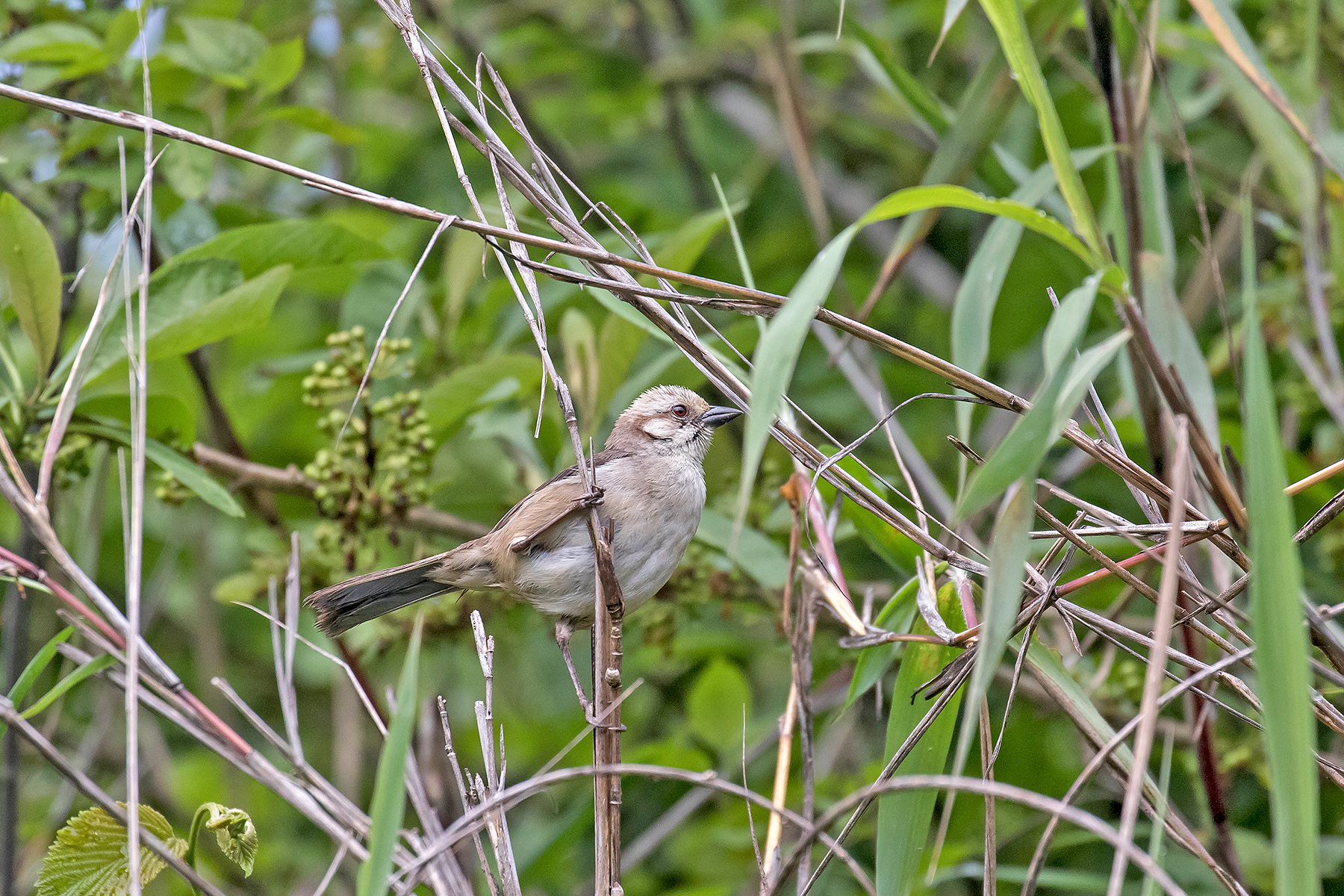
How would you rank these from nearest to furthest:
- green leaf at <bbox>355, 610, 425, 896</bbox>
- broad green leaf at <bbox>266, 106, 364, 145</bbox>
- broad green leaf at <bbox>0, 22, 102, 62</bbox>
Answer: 1. green leaf at <bbox>355, 610, 425, 896</bbox>
2. broad green leaf at <bbox>0, 22, 102, 62</bbox>
3. broad green leaf at <bbox>266, 106, 364, 145</bbox>

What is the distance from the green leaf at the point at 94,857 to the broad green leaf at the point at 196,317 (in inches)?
50.9

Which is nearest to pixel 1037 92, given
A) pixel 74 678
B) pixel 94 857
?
pixel 74 678

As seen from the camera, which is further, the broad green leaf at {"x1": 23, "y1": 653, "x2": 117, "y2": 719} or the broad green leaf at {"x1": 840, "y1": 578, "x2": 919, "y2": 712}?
the broad green leaf at {"x1": 840, "y1": 578, "x2": 919, "y2": 712}

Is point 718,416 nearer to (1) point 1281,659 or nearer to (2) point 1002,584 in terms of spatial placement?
(2) point 1002,584

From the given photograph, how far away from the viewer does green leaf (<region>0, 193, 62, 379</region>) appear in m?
2.87

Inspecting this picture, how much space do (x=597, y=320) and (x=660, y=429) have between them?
0.61 m

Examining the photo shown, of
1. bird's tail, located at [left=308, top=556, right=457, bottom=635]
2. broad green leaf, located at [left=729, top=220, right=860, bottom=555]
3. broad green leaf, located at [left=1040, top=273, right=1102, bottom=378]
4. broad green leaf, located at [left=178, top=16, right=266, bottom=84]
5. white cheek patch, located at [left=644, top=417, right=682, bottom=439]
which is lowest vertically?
bird's tail, located at [left=308, top=556, right=457, bottom=635]

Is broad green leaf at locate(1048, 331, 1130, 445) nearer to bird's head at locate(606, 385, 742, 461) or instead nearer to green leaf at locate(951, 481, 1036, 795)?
green leaf at locate(951, 481, 1036, 795)

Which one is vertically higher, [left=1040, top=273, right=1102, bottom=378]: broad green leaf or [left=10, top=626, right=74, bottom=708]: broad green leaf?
[left=1040, top=273, right=1102, bottom=378]: broad green leaf

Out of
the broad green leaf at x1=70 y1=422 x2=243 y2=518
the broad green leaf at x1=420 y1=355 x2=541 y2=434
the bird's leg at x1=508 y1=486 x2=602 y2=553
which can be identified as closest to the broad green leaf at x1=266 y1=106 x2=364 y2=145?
the broad green leaf at x1=420 y1=355 x2=541 y2=434

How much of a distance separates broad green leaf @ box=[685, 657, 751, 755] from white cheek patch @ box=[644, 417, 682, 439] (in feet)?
3.28

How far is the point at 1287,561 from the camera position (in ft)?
4.91

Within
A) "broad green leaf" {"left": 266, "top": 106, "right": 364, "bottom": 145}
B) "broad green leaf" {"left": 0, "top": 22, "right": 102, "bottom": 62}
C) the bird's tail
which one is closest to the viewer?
"broad green leaf" {"left": 0, "top": 22, "right": 102, "bottom": 62}

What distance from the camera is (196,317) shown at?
309cm
